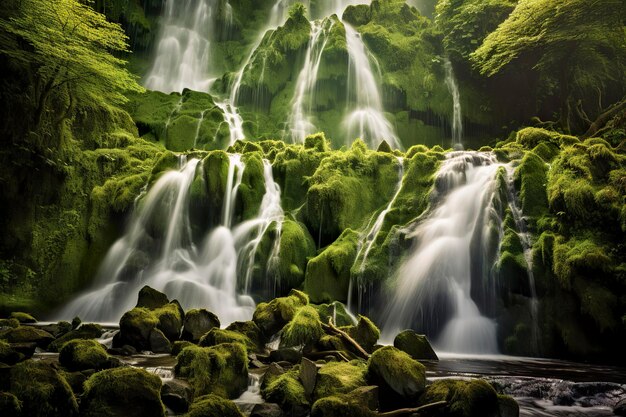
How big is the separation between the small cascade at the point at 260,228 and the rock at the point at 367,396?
6904 millimetres

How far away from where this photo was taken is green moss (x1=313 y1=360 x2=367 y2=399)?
203 inches

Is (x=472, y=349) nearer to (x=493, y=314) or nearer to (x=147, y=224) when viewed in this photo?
(x=493, y=314)

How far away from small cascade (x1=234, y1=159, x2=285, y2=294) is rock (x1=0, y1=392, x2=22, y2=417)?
7596 millimetres

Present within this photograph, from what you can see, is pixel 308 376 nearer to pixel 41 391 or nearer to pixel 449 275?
pixel 41 391

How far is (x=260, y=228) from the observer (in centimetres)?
1283

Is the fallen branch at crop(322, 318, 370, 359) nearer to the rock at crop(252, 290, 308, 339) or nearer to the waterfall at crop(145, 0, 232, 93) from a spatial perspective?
the rock at crop(252, 290, 308, 339)

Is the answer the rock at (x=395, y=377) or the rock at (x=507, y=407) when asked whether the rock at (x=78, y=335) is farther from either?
the rock at (x=507, y=407)

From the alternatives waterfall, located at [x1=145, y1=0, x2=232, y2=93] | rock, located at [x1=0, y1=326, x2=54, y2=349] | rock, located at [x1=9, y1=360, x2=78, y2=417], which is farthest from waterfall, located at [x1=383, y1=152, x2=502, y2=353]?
waterfall, located at [x1=145, y1=0, x2=232, y2=93]

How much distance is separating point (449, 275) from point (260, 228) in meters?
5.37

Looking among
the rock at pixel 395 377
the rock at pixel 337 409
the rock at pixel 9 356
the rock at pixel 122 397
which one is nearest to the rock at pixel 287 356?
the rock at pixel 395 377

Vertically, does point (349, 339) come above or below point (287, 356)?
above

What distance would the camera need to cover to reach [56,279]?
1298 cm

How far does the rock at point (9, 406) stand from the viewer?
405 centimetres

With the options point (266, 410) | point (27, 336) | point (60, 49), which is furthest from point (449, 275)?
point (60, 49)
